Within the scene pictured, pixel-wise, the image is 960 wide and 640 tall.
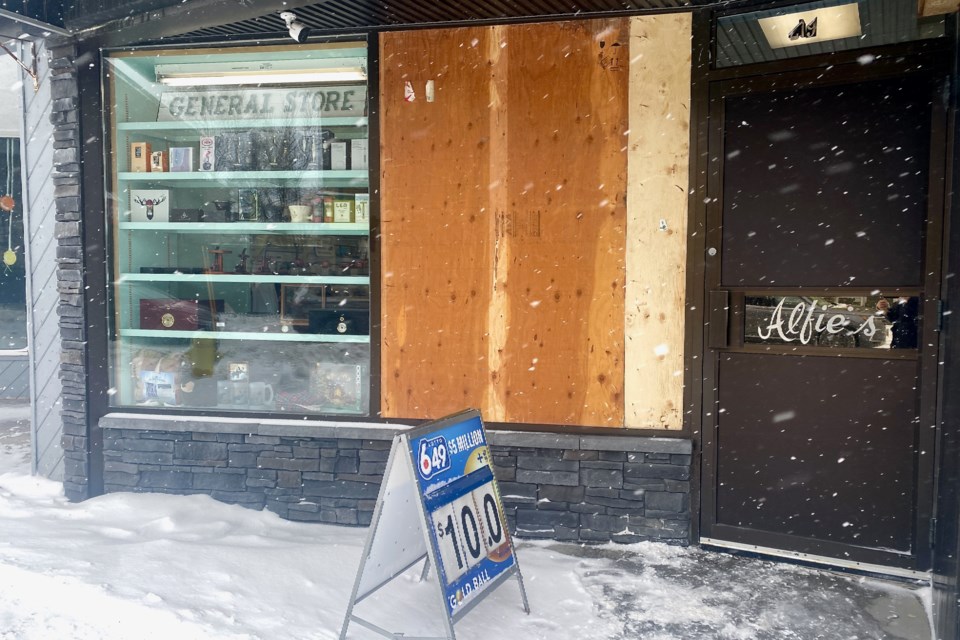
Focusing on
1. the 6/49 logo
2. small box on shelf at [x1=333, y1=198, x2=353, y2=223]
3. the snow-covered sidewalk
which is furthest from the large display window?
the 6/49 logo

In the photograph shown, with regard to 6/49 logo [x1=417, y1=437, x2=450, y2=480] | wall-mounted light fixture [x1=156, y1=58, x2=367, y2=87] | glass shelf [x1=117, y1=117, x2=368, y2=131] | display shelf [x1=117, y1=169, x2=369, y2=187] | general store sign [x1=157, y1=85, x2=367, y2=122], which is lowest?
6/49 logo [x1=417, y1=437, x2=450, y2=480]

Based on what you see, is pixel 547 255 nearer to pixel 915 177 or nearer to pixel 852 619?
pixel 915 177

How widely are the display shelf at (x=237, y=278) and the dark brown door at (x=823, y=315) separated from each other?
226 cm

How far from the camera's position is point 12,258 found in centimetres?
820

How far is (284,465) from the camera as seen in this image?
4770mm

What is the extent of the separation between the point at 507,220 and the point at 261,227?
1693mm

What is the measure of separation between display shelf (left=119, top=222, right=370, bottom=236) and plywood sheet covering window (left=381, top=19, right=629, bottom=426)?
31 centimetres

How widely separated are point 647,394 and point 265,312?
252 centimetres

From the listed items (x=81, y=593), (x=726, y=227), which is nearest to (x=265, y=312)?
(x=81, y=593)

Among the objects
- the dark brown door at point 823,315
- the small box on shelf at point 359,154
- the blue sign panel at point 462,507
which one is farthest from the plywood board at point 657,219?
the small box on shelf at point 359,154

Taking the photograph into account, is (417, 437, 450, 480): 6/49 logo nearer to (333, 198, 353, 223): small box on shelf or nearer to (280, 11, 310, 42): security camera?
(333, 198, 353, 223): small box on shelf

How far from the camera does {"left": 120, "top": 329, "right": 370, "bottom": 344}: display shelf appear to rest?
4.86 metres

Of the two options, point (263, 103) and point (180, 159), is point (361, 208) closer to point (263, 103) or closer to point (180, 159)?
point (263, 103)

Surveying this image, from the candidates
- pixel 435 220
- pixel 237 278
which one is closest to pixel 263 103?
pixel 237 278
